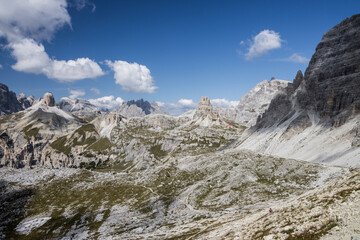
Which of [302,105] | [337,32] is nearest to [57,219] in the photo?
[302,105]

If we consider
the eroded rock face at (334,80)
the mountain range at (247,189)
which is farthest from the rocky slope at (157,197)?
the eroded rock face at (334,80)

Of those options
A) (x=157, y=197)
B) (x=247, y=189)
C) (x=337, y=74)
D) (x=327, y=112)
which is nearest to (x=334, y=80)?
(x=337, y=74)

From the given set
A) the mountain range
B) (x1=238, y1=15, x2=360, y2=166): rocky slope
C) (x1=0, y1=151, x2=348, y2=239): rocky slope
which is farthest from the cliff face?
(x1=0, y1=151, x2=348, y2=239): rocky slope

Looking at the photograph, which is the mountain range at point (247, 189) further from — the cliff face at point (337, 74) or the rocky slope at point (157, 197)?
the cliff face at point (337, 74)

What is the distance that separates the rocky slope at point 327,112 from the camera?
118 m

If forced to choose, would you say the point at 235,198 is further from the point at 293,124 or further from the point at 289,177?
the point at 293,124

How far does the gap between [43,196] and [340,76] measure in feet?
716

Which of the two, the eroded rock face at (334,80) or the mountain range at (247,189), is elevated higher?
the eroded rock face at (334,80)

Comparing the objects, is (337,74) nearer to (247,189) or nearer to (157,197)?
(247,189)

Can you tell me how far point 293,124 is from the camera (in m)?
163

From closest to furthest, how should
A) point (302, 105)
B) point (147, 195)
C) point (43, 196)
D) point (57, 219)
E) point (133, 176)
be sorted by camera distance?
point (57, 219) < point (147, 195) < point (43, 196) < point (133, 176) < point (302, 105)

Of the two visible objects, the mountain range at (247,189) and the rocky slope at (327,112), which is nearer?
the mountain range at (247,189)

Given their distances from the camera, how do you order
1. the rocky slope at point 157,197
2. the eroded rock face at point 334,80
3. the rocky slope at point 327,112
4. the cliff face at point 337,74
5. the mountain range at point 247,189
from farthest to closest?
1. the eroded rock face at point 334,80
2. the cliff face at point 337,74
3. the rocky slope at point 327,112
4. the rocky slope at point 157,197
5. the mountain range at point 247,189

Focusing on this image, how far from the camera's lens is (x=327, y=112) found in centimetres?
15088
